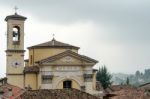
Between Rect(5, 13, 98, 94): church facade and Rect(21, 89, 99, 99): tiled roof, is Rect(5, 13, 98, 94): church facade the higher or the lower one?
the higher one

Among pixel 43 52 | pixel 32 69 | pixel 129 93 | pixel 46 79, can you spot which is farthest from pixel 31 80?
pixel 129 93

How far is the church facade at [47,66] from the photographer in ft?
143

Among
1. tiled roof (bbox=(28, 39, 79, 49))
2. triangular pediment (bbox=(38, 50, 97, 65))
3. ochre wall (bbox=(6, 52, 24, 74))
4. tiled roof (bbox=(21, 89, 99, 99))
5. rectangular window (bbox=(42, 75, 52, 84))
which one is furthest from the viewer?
tiled roof (bbox=(28, 39, 79, 49))

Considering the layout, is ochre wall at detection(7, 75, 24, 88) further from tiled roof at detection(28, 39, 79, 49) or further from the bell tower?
tiled roof at detection(28, 39, 79, 49)

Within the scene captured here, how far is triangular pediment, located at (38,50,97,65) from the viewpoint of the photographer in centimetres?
4325

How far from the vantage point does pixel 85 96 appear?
2694 cm

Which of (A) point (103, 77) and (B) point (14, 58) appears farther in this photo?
(A) point (103, 77)

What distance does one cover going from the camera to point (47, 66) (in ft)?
142

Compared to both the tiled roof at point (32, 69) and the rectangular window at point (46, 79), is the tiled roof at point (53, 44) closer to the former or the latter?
the tiled roof at point (32, 69)

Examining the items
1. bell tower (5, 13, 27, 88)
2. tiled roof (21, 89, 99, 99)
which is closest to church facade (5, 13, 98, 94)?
bell tower (5, 13, 27, 88)

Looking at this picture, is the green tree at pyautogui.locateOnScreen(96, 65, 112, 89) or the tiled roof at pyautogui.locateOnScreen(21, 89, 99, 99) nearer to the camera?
the tiled roof at pyautogui.locateOnScreen(21, 89, 99, 99)

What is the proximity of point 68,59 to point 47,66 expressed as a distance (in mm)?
1909

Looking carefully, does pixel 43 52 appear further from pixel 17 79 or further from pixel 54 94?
pixel 54 94

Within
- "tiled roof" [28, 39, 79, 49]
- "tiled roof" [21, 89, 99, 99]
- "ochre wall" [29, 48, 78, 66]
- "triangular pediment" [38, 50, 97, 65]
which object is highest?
"tiled roof" [28, 39, 79, 49]
